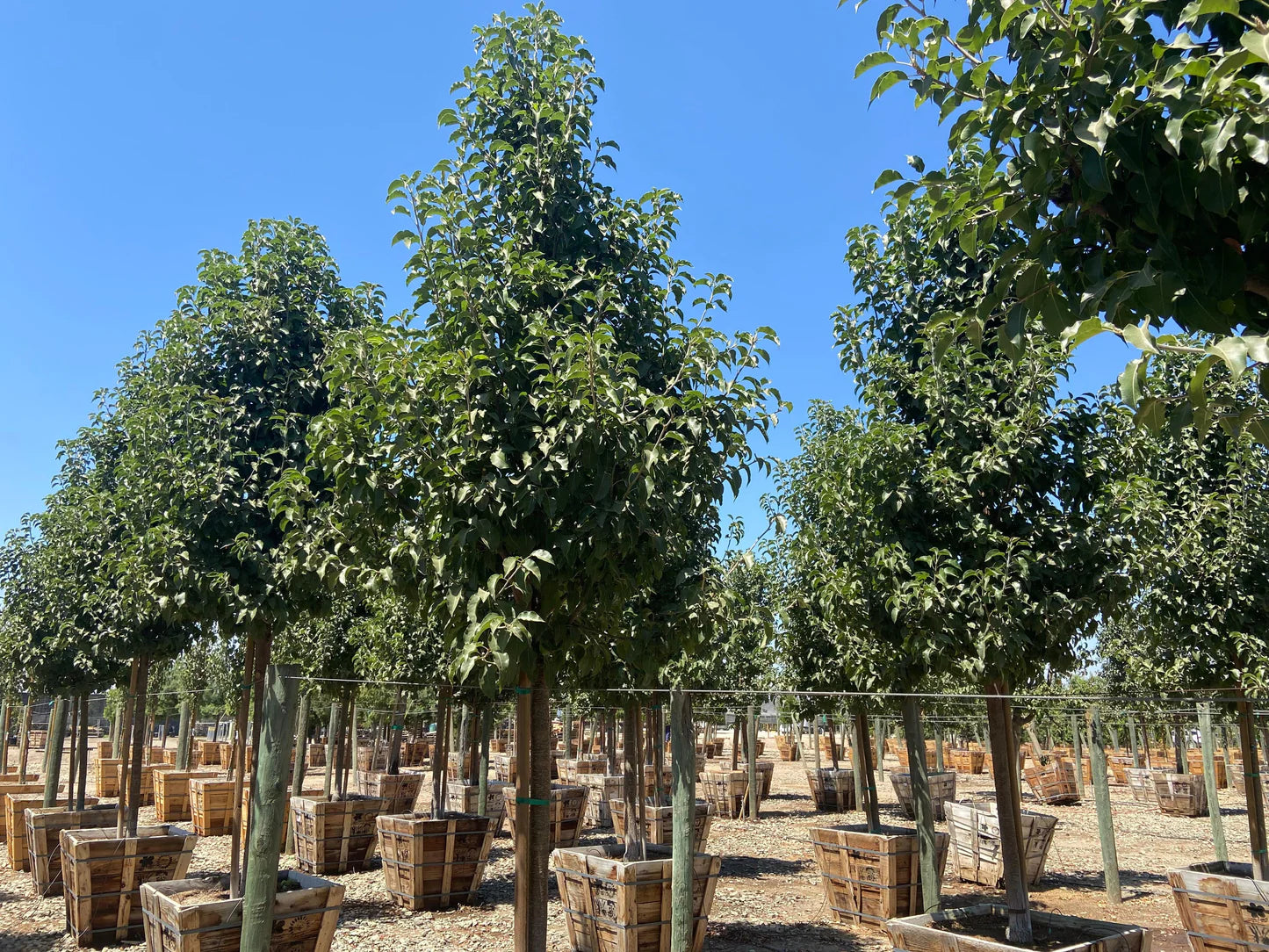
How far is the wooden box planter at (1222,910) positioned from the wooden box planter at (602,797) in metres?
11.5

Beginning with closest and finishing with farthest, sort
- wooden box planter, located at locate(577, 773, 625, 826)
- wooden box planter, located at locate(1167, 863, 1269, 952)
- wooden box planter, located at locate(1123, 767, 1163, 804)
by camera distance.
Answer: wooden box planter, located at locate(1167, 863, 1269, 952), wooden box planter, located at locate(577, 773, 625, 826), wooden box planter, located at locate(1123, 767, 1163, 804)

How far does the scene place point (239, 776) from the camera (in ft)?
26.8

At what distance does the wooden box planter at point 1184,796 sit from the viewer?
2280 cm

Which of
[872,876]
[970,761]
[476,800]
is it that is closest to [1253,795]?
[872,876]

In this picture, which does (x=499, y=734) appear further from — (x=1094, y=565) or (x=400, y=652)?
(x=1094, y=565)

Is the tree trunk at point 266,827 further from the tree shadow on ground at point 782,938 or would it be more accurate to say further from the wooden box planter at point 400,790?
the wooden box planter at point 400,790

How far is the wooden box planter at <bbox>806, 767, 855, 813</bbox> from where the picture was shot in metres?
22.5

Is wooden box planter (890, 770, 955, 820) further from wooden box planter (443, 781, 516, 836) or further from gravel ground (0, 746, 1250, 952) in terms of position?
wooden box planter (443, 781, 516, 836)

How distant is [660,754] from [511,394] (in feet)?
18.6

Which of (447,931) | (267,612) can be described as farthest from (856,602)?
(447,931)

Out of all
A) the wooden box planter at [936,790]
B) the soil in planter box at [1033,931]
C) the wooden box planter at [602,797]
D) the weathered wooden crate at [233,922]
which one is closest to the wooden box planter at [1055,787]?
the wooden box planter at [936,790]

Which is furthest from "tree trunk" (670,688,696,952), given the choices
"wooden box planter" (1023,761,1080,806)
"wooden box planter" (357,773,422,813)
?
"wooden box planter" (1023,761,1080,806)

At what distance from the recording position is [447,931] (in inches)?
364

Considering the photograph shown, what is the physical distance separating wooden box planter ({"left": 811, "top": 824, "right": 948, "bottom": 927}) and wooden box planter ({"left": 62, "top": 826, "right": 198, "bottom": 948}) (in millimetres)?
7551
